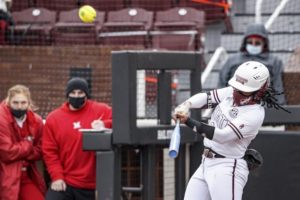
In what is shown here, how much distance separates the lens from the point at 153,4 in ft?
41.7

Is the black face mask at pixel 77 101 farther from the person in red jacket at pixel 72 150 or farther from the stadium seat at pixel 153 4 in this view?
the stadium seat at pixel 153 4

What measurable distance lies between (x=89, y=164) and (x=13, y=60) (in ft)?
8.21

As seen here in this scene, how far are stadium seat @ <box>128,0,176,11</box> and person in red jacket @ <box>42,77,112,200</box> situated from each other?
5.13 meters

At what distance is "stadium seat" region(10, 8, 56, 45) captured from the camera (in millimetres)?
→ 11500

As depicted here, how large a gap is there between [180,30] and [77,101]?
13.7 ft

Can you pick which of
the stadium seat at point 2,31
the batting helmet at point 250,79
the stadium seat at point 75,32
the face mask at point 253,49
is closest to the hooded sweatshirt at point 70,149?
the batting helmet at point 250,79

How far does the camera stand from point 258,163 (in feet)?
21.3

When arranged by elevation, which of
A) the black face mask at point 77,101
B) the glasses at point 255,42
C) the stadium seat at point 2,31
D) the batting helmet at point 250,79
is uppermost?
the stadium seat at point 2,31

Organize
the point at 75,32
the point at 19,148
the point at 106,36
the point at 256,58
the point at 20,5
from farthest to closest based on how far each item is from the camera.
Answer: the point at 20,5 < the point at 75,32 < the point at 106,36 < the point at 256,58 < the point at 19,148

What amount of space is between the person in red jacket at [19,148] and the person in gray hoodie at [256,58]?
6.31ft

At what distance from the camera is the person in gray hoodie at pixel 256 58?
8484mm

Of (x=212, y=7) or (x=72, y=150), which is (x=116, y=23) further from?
(x=72, y=150)

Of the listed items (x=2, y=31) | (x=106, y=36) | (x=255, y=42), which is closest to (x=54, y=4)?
(x=106, y=36)

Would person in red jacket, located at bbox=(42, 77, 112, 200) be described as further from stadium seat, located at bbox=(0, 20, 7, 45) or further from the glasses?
stadium seat, located at bbox=(0, 20, 7, 45)
